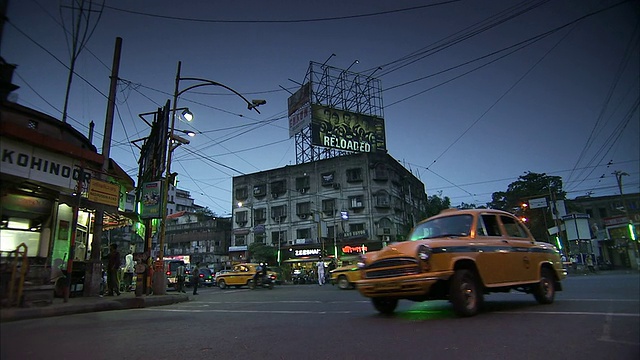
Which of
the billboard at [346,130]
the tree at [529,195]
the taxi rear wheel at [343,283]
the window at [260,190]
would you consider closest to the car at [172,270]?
the taxi rear wheel at [343,283]

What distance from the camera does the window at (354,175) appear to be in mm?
43875

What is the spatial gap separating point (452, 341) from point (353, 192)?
40301 millimetres

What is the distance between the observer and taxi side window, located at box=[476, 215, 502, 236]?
598cm

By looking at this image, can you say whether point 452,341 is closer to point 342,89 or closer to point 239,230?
point 342,89

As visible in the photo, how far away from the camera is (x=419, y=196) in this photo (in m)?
52.2

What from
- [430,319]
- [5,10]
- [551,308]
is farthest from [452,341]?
[5,10]

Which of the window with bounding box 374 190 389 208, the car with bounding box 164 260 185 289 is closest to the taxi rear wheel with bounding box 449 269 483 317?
the car with bounding box 164 260 185 289

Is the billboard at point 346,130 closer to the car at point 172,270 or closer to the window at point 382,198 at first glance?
the window at point 382,198

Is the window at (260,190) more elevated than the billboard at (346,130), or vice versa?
the billboard at (346,130)

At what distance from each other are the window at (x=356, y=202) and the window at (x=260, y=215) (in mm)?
12132

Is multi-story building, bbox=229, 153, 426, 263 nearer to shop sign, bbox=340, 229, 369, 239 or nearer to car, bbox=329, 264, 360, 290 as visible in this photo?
shop sign, bbox=340, 229, 369, 239

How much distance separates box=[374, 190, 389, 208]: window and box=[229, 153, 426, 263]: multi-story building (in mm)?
115

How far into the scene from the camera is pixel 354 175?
44312mm

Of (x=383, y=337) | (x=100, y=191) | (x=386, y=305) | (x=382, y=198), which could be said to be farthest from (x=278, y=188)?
(x=100, y=191)
